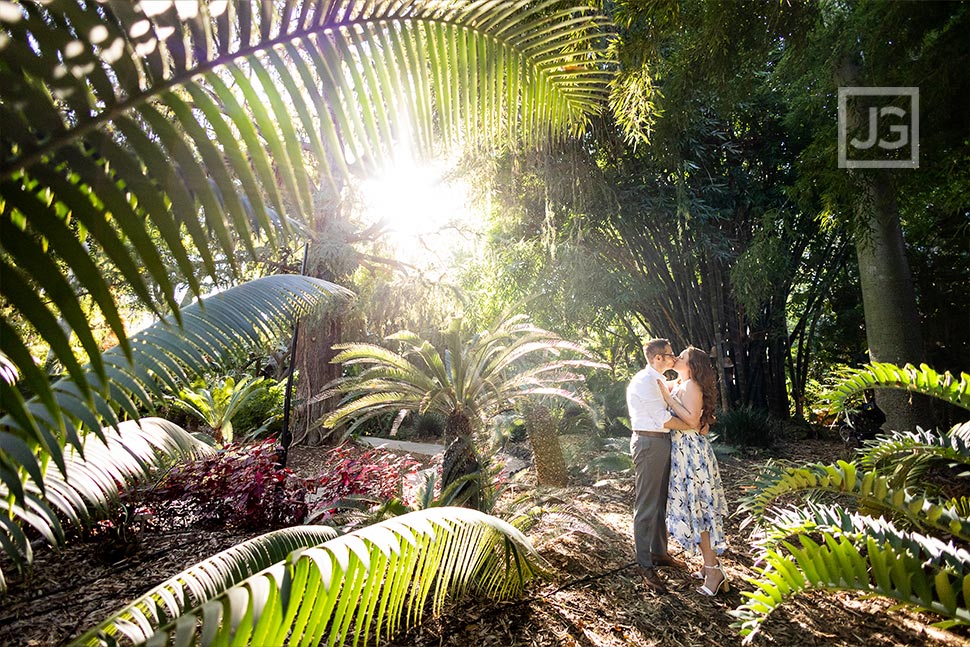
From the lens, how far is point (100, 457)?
73.1 inches

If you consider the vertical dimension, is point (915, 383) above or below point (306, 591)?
below

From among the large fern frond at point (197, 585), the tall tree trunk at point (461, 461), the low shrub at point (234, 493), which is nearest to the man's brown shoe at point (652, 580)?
the tall tree trunk at point (461, 461)

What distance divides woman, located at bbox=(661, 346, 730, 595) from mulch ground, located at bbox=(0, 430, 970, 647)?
286 millimetres

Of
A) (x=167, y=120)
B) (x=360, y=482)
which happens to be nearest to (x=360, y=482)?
(x=360, y=482)

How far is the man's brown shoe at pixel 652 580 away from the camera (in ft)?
10.5

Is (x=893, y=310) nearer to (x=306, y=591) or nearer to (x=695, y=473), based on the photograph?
(x=695, y=473)

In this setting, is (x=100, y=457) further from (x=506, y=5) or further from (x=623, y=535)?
(x=623, y=535)

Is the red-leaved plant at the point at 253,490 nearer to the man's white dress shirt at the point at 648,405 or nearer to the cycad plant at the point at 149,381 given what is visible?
the cycad plant at the point at 149,381

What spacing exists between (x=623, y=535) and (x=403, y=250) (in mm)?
7044

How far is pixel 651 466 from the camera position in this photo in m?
3.54

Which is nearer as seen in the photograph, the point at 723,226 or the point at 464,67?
the point at 464,67

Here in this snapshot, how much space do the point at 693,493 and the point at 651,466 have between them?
0.97 feet

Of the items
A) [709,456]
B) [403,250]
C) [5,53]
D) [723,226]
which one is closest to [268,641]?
[5,53]

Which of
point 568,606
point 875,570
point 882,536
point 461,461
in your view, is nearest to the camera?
point 875,570
